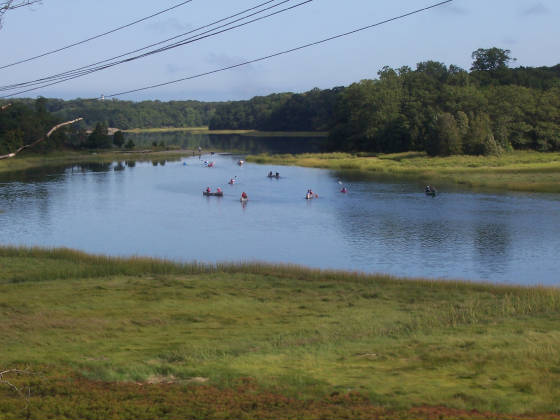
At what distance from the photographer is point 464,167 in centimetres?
9238

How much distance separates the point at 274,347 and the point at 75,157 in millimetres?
118594

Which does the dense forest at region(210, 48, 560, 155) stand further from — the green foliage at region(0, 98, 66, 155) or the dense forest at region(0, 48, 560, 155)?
the green foliage at region(0, 98, 66, 155)

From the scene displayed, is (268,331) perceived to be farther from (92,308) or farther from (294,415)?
(294,415)

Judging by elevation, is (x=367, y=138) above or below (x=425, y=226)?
above

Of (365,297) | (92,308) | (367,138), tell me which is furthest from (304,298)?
(367,138)

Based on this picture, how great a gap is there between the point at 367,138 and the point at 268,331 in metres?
125

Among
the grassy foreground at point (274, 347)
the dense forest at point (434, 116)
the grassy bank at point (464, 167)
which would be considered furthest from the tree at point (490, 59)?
the grassy foreground at point (274, 347)

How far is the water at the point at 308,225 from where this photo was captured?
3441cm

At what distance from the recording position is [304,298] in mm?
22781

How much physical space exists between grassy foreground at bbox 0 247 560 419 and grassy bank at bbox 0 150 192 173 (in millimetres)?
81654

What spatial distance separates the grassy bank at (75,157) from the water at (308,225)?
28.0 metres

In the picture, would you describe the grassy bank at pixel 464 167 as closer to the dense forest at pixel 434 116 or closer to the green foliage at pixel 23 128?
the dense forest at pixel 434 116

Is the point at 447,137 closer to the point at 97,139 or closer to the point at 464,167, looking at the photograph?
the point at 464,167

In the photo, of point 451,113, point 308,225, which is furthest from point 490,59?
point 308,225
